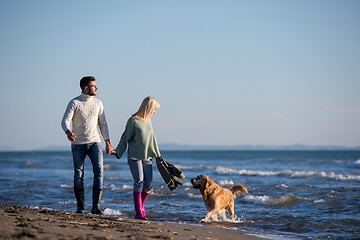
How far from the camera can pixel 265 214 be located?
8.57 metres

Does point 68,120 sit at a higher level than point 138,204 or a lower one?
higher

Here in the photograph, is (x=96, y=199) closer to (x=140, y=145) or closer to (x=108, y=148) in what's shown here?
(x=108, y=148)

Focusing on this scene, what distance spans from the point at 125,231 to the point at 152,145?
179 cm

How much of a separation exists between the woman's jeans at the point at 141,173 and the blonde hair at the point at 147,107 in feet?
2.17

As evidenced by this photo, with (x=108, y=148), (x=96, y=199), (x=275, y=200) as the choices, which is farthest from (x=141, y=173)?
(x=275, y=200)

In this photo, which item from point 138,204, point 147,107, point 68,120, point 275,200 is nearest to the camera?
point 68,120

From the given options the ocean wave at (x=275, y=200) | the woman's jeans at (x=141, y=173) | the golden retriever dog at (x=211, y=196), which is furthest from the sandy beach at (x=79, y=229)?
the ocean wave at (x=275, y=200)

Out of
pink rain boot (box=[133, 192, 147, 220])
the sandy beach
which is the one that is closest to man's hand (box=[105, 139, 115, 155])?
pink rain boot (box=[133, 192, 147, 220])

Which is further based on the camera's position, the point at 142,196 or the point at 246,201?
the point at 246,201

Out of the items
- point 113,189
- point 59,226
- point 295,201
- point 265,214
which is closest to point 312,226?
point 265,214

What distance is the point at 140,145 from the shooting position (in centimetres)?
603

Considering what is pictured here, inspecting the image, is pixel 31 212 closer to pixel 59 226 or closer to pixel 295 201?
pixel 59 226

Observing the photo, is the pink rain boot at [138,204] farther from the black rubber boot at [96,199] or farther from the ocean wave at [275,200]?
the ocean wave at [275,200]

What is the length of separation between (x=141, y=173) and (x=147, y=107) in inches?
37.9
